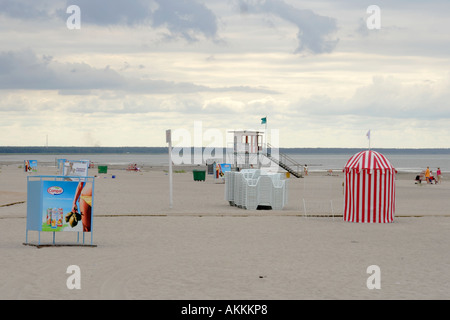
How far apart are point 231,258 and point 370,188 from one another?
800 centimetres

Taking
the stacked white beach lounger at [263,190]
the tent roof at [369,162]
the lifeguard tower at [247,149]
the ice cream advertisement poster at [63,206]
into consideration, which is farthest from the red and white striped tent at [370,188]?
the lifeguard tower at [247,149]

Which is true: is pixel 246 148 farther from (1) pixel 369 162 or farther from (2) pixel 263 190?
(1) pixel 369 162

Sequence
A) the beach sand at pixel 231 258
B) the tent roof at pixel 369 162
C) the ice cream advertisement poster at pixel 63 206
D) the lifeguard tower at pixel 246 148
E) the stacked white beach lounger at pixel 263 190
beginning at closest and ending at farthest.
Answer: the beach sand at pixel 231 258 → the ice cream advertisement poster at pixel 63 206 → the tent roof at pixel 369 162 → the stacked white beach lounger at pixel 263 190 → the lifeguard tower at pixel 246 148

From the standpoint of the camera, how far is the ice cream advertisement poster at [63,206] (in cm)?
1283

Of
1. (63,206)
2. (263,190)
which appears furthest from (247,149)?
(63,206)

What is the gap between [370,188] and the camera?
1912 centimetres

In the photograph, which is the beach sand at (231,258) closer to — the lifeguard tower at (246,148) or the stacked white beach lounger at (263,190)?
the stacked white beach lounger at (263,190)

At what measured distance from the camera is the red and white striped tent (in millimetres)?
19094

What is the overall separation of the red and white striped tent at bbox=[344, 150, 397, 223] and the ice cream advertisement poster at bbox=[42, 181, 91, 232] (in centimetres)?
875

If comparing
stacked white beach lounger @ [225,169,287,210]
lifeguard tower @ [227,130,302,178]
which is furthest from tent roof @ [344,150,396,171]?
lifeguard tower @ [227,130,302,178]

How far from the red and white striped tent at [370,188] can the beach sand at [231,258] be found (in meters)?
0.60
